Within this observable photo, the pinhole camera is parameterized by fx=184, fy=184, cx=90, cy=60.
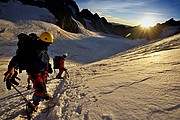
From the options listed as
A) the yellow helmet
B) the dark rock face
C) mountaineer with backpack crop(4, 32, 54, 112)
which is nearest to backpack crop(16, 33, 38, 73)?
mountaineer with backpack crop(4, 32, 54, 112)

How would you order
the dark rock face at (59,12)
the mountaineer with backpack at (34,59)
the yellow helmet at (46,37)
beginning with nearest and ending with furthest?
1. the mountaineer with backpack at (34,59)
2. the yellow helmet at (46,37)
3. the dark rock face at (59,12)

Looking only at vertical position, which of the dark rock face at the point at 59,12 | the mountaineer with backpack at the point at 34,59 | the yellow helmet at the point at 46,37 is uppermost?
the dark rock face at the point at 59,12

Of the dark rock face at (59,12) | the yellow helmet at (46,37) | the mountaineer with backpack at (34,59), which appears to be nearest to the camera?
the mountaineer with backpack at (34,59)

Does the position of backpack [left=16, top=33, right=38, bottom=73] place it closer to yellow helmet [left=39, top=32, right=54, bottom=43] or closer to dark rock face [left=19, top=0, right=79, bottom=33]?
yellow helmet [left=39, top=32, right=54, bottom=43]

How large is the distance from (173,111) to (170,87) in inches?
46.8

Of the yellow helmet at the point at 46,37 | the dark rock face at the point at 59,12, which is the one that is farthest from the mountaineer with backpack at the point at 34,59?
the dark rock face at the point at 59,12

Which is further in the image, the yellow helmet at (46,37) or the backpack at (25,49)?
the yellow helmet at (46,37)

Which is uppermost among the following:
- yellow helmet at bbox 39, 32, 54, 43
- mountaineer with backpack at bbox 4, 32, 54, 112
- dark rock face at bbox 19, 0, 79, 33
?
dark rock face at bbox 19, 0, 79, 33

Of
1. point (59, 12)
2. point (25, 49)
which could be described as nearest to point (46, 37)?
point (25, 49)

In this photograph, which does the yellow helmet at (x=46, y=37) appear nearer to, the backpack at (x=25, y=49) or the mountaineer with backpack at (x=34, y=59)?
the mountaineer with backpack at (x=34, y=59)

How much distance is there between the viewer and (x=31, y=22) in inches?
1339

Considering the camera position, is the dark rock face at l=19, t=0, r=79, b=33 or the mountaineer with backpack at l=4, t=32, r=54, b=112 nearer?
the mountaineer with backpack at l=4, t=32, r=54, b=112

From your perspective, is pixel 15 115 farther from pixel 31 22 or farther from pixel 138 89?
pixel 31 22

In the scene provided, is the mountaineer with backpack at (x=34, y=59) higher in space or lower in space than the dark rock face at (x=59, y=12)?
lower
